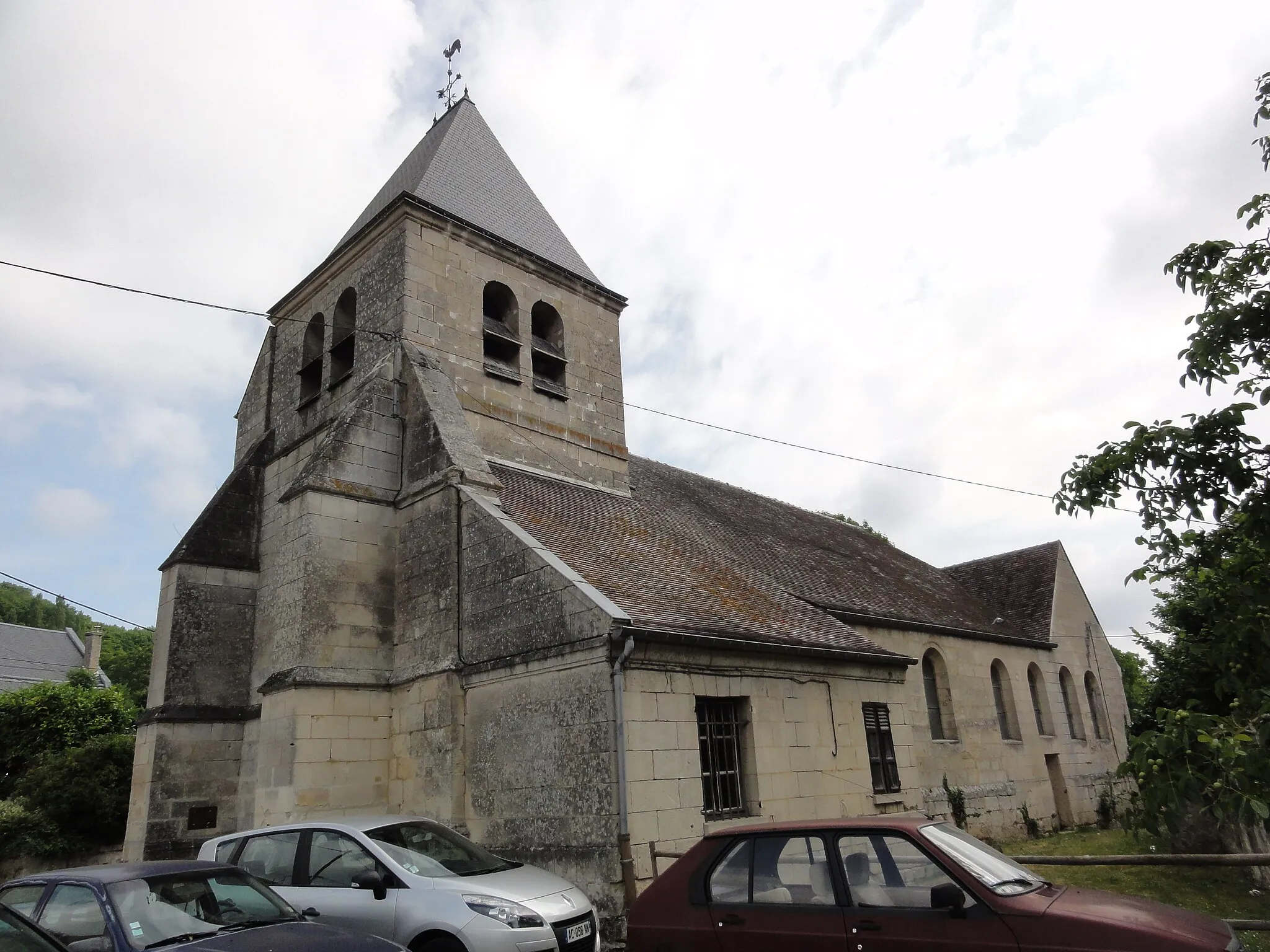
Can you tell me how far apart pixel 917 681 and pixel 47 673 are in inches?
1595

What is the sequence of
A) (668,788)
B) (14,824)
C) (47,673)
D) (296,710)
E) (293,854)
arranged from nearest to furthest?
(293,854) < (668,788) < (296,710) < (14,824) < (47,673)

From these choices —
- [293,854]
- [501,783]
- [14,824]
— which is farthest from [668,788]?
[14,824]

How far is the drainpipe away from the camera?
815cm

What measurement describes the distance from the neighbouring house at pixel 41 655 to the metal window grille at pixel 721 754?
36605mm

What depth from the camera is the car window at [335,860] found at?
6879 millimetres

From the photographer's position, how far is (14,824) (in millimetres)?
16188

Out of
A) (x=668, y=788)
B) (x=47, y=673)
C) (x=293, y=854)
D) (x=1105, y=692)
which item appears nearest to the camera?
(x=293, y=854)

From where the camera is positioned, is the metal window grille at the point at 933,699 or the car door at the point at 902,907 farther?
the metal window grille at the point at 933,699

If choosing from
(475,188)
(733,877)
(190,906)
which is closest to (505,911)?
(733,877)

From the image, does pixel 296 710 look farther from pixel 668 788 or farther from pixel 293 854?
pixel 668 788

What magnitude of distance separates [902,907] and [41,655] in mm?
47172

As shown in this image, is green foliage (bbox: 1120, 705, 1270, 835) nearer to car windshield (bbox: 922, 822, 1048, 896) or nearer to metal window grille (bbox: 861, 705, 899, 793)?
car windshield (bbox: 922, 822, 1048, 896)

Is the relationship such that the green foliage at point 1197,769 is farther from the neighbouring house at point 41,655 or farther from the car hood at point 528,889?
the neighbouring house at point 41,655

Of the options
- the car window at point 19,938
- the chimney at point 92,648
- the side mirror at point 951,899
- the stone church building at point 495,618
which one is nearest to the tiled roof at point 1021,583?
the stone church building at point 495,618
